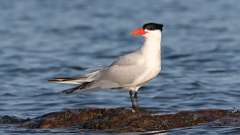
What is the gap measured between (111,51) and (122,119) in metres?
7.49

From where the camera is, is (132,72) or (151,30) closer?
(132,72)

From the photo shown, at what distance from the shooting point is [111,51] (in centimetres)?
1677

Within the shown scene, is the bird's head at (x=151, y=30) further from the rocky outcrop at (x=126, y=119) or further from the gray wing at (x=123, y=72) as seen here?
the rocky outcrop at (x=126, y=119)

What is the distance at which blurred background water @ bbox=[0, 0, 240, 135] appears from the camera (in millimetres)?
11484

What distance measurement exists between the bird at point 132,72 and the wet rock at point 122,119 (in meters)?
0.32

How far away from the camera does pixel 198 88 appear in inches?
492

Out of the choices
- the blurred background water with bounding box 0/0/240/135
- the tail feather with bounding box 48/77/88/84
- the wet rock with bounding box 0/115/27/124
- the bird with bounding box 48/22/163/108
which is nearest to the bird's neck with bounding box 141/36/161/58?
the bird with bounding box 48/22/163/108

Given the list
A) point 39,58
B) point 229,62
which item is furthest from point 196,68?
point 39,58

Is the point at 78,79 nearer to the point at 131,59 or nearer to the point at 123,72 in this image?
the point at 123,72

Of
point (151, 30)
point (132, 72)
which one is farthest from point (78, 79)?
point (151, 30)

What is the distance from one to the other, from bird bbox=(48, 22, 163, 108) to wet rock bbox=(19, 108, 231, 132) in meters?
0.32

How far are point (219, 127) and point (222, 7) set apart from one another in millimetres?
12671

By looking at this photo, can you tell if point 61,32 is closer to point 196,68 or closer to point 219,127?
point 196,68

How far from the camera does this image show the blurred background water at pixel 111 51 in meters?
11.5
